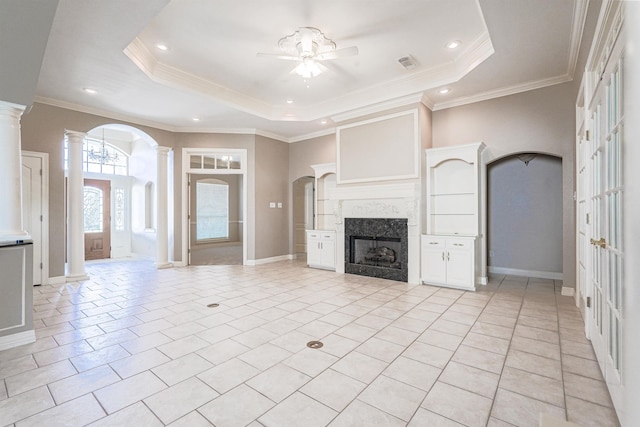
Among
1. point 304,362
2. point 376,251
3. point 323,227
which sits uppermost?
point 323,227

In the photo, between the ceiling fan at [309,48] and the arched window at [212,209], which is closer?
the ceiling fan at [309,48]

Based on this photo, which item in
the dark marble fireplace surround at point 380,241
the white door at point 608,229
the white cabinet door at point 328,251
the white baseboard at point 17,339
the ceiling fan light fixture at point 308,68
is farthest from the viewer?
the white cabinet door at point 328,251

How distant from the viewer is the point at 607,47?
2029 millimetres

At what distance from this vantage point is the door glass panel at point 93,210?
8.15 metres

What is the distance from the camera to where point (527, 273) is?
17.8 ft

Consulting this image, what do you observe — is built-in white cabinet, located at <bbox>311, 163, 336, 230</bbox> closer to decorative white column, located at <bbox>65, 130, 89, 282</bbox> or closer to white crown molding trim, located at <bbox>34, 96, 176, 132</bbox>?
white crown molding trim, located at <bbox>34, 96, 176, 132</bbox>

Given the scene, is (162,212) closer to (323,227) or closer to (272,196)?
(272,196)

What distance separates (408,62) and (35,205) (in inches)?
255

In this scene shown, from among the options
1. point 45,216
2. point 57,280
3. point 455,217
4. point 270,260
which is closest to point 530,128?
point 455,217

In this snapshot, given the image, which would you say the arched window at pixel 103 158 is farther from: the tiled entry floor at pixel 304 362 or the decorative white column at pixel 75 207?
the tiled entry floor at pixel 304 362

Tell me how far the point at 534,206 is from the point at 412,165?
240 centimetres

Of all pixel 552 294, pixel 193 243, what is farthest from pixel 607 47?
pixel 193 243

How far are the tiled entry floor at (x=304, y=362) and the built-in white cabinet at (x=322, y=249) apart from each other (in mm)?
1955

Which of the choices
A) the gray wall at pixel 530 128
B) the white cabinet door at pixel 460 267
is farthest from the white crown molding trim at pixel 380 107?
the white cabinet door at pixel 460 267
